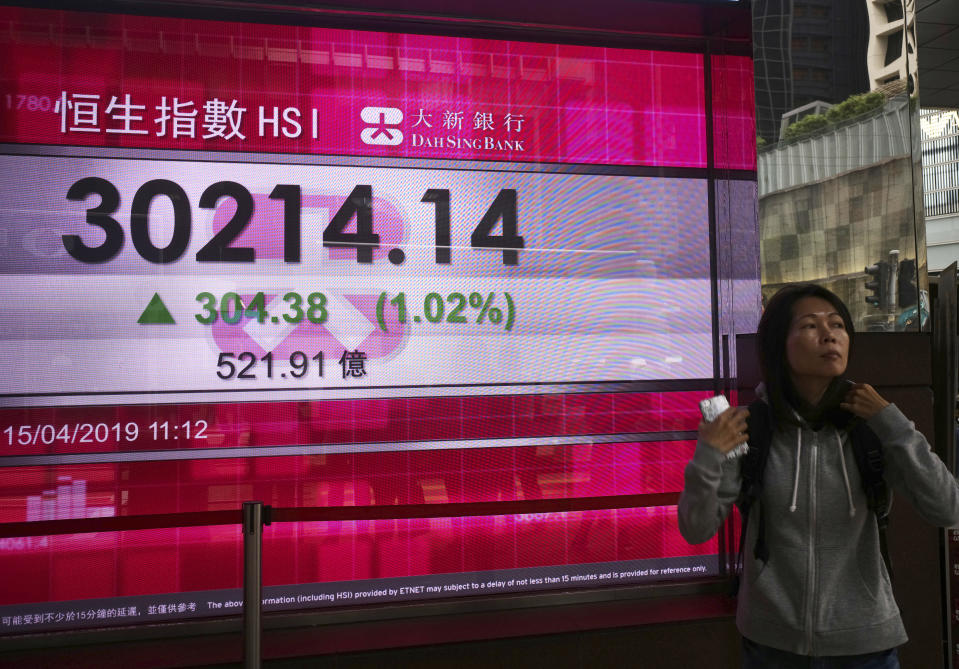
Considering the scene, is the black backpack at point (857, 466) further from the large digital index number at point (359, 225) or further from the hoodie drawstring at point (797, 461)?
the large digital index number at point (359, 225)

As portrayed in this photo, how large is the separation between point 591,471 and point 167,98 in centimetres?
348

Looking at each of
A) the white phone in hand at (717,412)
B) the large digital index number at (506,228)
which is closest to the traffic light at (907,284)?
the large digital index number at (506,228)

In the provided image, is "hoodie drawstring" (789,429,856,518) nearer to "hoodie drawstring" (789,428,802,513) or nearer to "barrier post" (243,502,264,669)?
"hoodie drawstring" (789,428,802,513)

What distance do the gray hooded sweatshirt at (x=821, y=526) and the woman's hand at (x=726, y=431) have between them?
0.02m

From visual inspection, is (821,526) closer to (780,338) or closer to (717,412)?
(717,412)

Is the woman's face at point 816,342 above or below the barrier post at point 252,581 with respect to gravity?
above

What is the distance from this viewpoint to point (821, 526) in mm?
1927

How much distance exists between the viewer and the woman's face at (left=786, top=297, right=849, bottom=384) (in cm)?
200

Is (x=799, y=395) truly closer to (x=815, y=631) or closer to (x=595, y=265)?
(x=815, y=631)

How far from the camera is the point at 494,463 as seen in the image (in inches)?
190

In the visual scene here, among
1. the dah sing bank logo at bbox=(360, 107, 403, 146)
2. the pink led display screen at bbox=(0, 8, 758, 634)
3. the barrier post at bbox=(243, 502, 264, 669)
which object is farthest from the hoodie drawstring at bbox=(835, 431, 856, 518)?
the dah sing bank logo at bbox=(360, 107, 403, 146)

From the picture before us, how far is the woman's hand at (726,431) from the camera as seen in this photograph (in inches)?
74.0

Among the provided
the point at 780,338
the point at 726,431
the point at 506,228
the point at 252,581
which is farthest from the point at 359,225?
the point at 726,431

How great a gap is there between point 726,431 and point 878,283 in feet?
9.62
